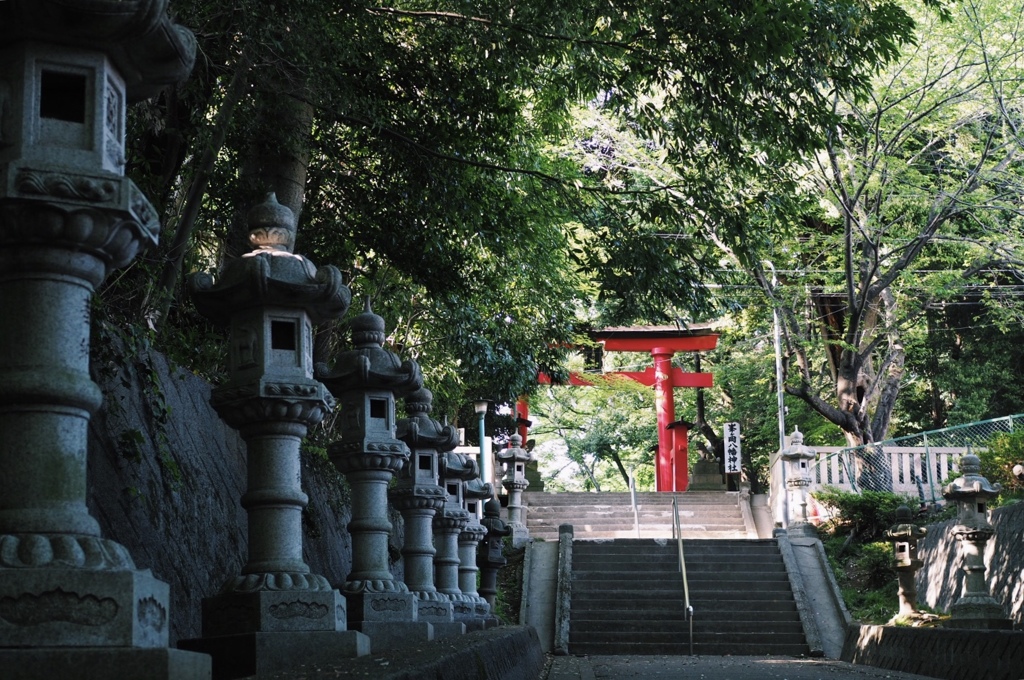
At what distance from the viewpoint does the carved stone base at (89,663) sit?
9.46ft

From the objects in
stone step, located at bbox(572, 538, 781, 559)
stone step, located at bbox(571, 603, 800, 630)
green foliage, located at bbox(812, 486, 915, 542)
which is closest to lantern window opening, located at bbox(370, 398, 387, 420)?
stone step, located at bbox(571, 603, 800, 630)

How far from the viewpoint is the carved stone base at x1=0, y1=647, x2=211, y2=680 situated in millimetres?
2885

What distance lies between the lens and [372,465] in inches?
299

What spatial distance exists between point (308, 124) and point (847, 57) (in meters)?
4.48

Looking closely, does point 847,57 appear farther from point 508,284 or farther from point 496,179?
point 508,284

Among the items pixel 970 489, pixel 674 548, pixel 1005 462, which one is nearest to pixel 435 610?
pixel 970 489

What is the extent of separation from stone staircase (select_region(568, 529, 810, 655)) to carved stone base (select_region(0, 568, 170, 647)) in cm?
1592

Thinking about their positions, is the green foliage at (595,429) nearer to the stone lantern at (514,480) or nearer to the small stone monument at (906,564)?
the stone lantern at (514,480)

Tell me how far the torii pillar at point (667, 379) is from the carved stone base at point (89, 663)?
31.2 meters

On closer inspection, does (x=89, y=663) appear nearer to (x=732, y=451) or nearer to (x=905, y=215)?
(x=905, y=215)

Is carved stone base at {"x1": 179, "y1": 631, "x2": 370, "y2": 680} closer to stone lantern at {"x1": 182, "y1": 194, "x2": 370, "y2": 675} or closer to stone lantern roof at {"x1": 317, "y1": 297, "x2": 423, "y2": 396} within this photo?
stone lantern at {"x1": 182, "y1": 194, "x2": 370, "y2": 675}

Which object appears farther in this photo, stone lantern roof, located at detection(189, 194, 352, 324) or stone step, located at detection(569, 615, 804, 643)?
stone step, located at detection(569, 615, 804, 643)

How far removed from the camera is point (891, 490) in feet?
80.9

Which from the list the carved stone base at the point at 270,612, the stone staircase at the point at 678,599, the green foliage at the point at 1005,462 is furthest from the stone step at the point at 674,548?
the carved stone base at the point at 270,612
